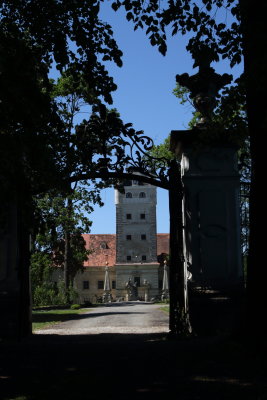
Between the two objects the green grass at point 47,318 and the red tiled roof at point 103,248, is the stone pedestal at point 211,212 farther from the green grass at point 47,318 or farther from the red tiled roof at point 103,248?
the red tiled roof at point 103,248

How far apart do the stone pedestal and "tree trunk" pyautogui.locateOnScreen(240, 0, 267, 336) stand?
238 cm

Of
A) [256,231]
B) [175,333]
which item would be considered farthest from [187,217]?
[256,231]

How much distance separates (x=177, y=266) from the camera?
29.5 feet

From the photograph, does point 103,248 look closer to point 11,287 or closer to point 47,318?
point 47,318

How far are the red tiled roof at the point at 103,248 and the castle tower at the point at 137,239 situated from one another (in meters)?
3.46

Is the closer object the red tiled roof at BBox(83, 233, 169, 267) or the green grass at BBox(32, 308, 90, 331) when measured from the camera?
the green grass at BBox(32, 308, 90, 331)

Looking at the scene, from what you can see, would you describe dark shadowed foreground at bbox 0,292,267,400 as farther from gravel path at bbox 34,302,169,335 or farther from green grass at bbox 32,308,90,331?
green grass at bbox 32,308,90,331

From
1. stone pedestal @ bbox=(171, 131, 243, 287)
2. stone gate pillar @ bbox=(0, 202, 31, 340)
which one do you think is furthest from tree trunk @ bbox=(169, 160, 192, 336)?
stone gate pillar @ bbox=(0, 202, 31, 340)

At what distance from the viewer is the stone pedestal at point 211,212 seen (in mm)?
8930

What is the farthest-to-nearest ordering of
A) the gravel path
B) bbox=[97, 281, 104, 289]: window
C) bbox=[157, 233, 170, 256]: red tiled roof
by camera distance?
bbox=[157, 233, 170, 256]: red tiled roof
bbox=[97, 281, 104, 289]: window
the gravel path

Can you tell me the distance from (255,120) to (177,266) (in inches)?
133

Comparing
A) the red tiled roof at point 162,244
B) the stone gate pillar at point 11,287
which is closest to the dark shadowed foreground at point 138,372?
the stone gate pillar at point 11,287

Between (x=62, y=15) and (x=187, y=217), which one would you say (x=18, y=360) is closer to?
(x=187, y=217)

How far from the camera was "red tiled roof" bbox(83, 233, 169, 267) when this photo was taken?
6475 centimetres
